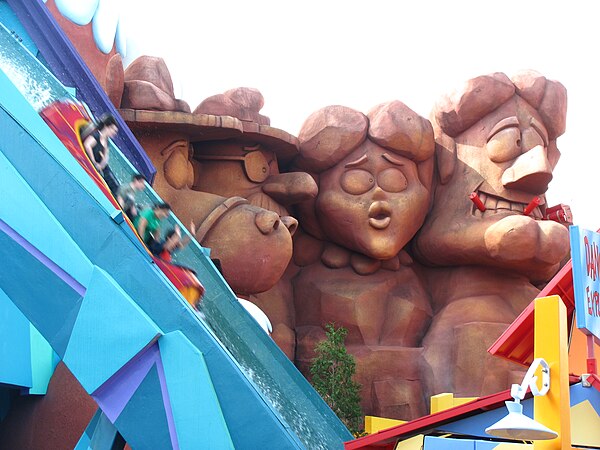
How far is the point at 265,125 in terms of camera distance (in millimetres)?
11453

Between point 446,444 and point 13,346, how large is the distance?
3578 millimetres

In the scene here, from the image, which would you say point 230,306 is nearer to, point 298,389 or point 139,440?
point 298,389

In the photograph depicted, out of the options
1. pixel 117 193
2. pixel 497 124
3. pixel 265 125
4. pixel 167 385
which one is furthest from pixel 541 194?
pixel 167 385

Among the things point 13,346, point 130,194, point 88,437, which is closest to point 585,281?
point 88,437

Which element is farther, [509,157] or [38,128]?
[509,157]

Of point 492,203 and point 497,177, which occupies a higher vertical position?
point 497,177

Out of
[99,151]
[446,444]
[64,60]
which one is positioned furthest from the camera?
[64,60]

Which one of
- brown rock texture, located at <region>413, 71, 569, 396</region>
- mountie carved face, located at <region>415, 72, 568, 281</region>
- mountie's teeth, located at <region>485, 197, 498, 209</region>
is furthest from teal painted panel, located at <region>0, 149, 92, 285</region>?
mountie's teeth, located at <region>485, 197, 498, 209</region>

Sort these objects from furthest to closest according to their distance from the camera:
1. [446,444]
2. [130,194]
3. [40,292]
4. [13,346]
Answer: [13,346] → [130,194] → [446,444] → [40,292]

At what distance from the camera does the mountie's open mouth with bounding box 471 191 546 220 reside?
40.8 ft

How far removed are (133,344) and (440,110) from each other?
9660 millimetres

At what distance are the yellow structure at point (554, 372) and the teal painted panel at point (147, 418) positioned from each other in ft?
5.47

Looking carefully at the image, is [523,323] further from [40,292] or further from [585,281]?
[40,292]

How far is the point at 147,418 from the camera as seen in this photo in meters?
4.36
